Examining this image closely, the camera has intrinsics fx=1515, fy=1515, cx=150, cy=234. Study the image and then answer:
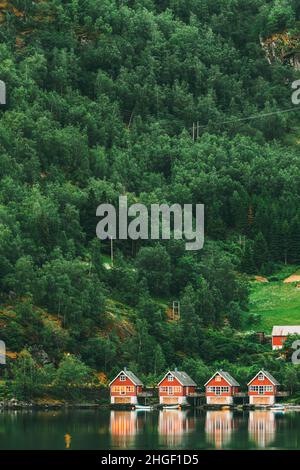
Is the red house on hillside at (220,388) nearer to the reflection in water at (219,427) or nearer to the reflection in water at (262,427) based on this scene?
the reflection in water at (219,427)

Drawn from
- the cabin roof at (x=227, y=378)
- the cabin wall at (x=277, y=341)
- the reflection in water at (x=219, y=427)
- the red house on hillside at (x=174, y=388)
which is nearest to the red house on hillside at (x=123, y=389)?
the red house on hillside at (x=174, y=388)

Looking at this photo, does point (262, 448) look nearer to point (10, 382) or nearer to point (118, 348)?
point (10, 382)

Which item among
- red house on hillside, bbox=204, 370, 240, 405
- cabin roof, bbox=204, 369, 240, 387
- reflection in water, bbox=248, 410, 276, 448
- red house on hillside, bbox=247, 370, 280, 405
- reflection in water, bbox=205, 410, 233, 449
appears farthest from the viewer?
cabin roof, bbox=204, 369, 240, 387

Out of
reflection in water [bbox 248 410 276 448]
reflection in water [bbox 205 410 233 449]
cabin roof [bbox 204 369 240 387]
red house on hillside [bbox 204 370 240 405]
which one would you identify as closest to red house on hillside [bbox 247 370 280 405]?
reflection in water [bbox 248 410 276 448]

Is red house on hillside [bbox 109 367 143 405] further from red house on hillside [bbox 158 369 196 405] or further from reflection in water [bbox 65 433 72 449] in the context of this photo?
reflection in water [bbox 65 433 72 449]
